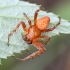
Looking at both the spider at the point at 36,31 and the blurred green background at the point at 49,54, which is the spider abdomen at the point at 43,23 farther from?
the blurred green background at the point at 49,54

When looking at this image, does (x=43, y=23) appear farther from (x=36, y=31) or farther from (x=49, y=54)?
(x=49, y=54)

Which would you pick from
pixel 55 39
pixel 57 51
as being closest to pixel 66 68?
pixel 57 51

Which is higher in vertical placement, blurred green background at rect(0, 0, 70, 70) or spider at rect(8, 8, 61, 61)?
spider at rect(8, 8, 61, 61)

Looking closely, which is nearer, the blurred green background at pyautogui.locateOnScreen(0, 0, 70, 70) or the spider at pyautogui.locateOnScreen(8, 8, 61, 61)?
the spider at pyautogui.locateOnScreen(8, 8, 61, 61)

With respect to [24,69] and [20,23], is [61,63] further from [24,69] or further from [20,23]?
[20,23]

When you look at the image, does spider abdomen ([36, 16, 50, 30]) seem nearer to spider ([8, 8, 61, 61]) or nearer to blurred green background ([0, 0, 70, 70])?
spider ([8, 8, 61, 61])

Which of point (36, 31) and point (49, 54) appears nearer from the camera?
point (36, 31)

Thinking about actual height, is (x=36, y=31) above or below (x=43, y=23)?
below

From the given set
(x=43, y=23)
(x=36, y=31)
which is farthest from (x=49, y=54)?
(x=43, y=23)

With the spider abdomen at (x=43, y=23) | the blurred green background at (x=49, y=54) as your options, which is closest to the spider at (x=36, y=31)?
the spider abdomen at (x=43, y=23)

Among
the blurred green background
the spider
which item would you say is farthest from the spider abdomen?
the blurred green background

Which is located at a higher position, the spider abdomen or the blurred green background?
the spider abdomen
